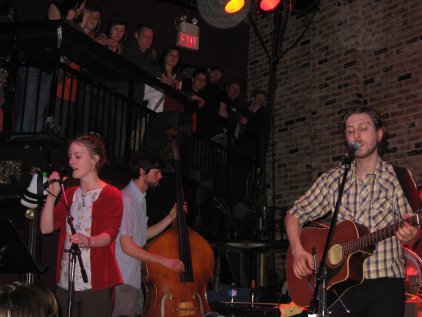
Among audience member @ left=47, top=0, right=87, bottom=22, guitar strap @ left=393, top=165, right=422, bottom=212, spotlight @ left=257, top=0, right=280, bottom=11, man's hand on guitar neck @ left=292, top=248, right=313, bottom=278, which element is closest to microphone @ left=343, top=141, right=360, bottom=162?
guitar strap @ left=393, top=165, right=422, bottom=212

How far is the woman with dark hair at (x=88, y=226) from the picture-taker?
158 inches

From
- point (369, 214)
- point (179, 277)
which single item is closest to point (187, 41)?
point (179, 277)

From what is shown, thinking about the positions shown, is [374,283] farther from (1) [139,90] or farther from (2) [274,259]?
(2) [274,259]

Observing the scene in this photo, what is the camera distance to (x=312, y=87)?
375 inches

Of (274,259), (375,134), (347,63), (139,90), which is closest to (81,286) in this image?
(375,134)

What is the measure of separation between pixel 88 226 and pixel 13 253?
1.88 ft

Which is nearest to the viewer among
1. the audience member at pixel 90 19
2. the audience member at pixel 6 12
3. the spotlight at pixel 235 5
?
the audience member at pixel 6 12

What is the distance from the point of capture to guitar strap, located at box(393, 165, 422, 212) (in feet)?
11.3

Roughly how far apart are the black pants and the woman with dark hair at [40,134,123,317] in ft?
4.84

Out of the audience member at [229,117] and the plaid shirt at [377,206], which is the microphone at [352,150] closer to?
the plaid shirt at [377,206]

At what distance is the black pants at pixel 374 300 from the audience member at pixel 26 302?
204 cm

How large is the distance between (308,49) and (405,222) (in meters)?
6.71

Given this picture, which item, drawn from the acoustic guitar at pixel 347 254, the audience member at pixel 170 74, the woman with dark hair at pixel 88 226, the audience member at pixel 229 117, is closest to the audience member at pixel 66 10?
the audience member at pixel 170 74

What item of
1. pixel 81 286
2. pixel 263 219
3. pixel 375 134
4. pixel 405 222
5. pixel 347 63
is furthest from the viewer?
pixel 347 63
